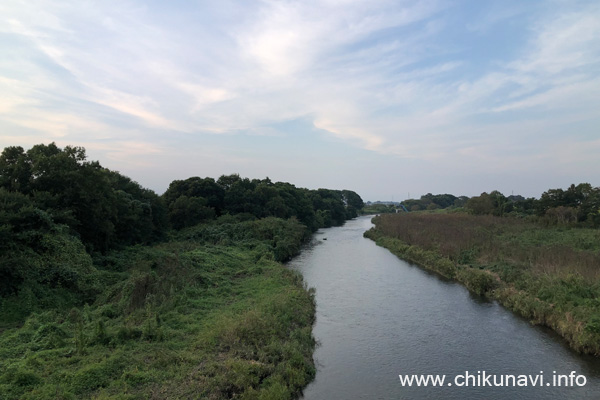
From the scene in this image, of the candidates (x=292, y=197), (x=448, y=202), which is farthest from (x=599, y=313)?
(x=448, y=202)

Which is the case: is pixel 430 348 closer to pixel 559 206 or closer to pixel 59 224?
pixel 59 224

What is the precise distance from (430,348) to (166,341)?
9984mm

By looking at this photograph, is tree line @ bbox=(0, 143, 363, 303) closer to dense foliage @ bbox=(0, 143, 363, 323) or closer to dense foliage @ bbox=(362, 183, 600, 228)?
dense foliage @ bbox=(0, 143, 363, 323)

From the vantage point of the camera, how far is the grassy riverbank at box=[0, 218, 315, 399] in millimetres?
9500

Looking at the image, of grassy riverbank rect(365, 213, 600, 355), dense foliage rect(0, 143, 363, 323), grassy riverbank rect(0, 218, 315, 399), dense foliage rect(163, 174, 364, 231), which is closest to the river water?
grassy riverbank rect(365, 213, 600, 355)

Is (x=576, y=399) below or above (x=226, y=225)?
below

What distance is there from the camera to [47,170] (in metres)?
22.1

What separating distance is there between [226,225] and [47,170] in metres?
22.9

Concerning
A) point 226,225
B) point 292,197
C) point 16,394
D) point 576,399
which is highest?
point 292,197

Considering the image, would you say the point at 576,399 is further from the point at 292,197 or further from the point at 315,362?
the point at 292,197

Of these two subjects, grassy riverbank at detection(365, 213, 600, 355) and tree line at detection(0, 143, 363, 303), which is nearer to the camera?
grassy riverbank at detection(365, 213, 600, 355)

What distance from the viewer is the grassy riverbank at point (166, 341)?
9.50 m

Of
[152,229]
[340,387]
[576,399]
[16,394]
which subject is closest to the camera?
[16,394]

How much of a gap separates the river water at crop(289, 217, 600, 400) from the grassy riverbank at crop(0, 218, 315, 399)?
1277mm
